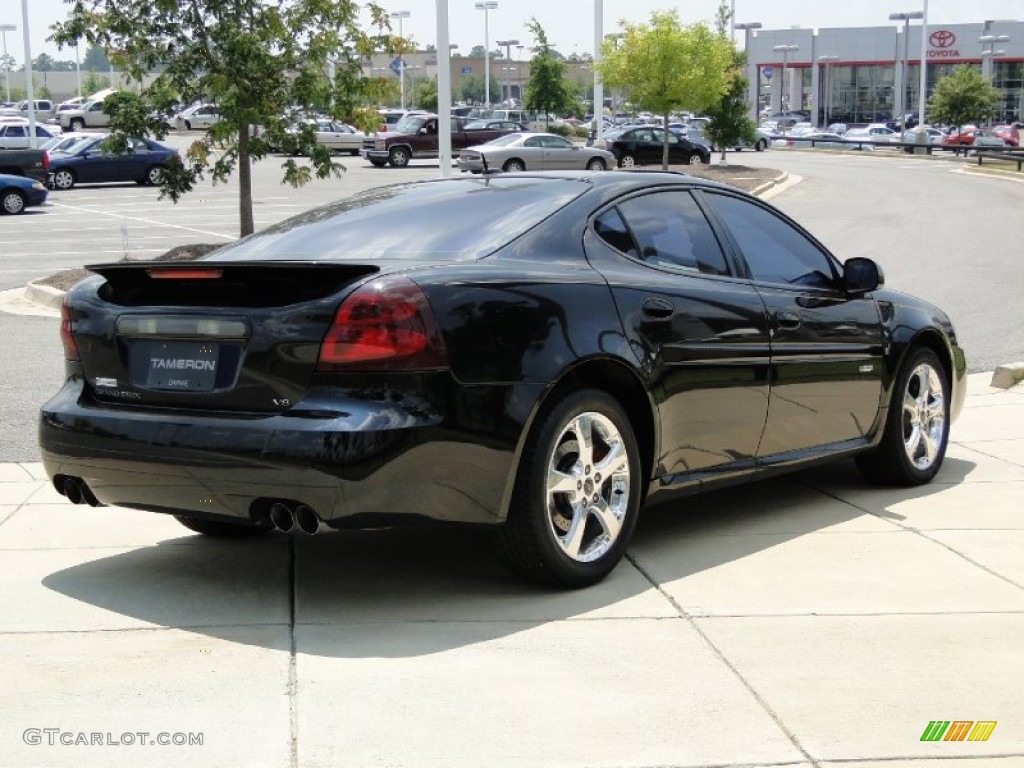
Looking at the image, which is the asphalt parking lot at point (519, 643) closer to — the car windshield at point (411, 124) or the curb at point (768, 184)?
the curb at point (768, 184)

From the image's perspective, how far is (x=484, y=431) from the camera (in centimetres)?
517

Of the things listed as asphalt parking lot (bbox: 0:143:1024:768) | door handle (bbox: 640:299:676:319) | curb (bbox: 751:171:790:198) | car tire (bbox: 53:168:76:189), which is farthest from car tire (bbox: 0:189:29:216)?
door handle (bbox: 640:299:676:319)

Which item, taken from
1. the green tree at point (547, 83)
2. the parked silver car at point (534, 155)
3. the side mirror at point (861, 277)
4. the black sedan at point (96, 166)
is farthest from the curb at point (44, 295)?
the green tree at point (547, 83)

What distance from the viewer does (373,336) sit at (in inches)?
197

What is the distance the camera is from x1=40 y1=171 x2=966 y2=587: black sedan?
5.03 metres

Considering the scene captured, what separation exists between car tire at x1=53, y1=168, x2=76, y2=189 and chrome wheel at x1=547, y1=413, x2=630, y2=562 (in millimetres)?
38130

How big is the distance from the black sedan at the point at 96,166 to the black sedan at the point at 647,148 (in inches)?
585

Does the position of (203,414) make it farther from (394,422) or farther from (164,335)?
(394,422)

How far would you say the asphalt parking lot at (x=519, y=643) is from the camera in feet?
13.6

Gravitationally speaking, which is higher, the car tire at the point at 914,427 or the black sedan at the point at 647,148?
the black sedan at the point at 647,148

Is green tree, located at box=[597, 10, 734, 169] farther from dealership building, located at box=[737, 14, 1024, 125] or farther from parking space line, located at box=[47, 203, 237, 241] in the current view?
dealership building, located at box=[737, 14, 1024, 125]

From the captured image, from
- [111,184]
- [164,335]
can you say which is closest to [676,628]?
[164,335]

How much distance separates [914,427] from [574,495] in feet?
9.09

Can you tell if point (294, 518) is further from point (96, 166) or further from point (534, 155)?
point (534, 155)
